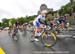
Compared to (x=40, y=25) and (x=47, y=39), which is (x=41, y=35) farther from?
(x=40, y=25)

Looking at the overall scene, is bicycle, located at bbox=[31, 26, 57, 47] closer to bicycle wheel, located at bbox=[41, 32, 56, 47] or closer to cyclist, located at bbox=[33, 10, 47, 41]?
bicycle wheel, located at bbox=[41, 32, 56, 47]

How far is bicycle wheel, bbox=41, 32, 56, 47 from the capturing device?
1373cm

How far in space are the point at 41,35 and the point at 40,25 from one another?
62.3 inches

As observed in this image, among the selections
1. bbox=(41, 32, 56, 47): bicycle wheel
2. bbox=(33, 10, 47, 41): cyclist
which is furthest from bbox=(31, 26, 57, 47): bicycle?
bbox=(33, 10, 47, 41): cyclist

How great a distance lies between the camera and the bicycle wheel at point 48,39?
13.7 meters

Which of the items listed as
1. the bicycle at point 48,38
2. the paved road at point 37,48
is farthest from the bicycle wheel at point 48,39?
the paved road at point 37,48

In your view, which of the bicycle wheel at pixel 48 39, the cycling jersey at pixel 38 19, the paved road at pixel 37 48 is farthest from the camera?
the cycling jersey at pixel 38 19

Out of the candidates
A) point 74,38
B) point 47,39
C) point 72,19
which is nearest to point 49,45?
point 47,39

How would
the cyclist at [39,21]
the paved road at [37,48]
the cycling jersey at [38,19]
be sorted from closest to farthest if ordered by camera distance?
the paved road at [37,48], the cyclist at [39,21], the cycling jersey at [38,19]

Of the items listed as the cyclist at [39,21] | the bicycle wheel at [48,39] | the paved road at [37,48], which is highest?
the cyclist at [39,21]

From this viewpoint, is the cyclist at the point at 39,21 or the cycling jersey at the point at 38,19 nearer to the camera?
the cyclist at the point at 39,21

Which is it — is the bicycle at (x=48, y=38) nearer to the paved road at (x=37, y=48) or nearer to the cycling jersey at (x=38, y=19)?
the paved road at (x=37, y=48)

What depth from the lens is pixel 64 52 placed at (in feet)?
39.1

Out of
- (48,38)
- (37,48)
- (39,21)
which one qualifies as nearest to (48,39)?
(48,38)
